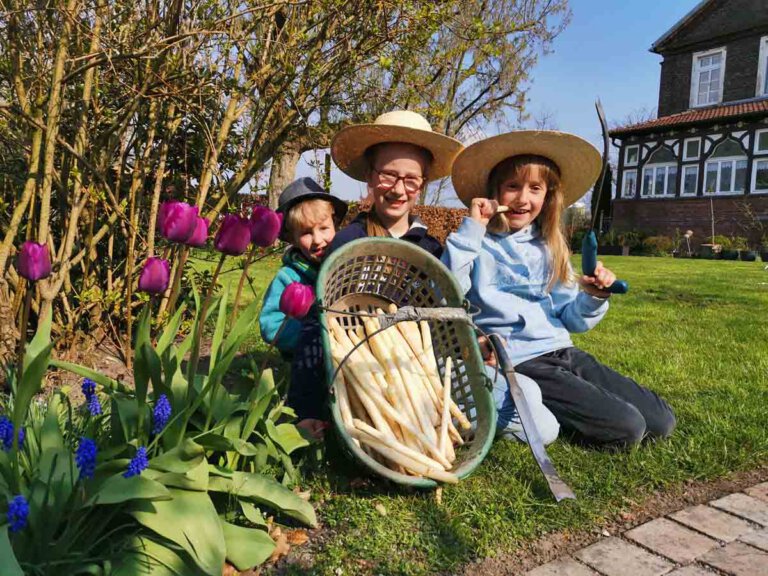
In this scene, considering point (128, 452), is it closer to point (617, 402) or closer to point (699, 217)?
point (617, 402)

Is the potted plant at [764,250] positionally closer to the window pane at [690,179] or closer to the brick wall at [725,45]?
the window pane at [690,179]

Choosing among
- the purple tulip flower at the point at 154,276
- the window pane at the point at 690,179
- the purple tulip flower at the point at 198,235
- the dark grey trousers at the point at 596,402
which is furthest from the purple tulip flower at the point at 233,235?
the window pane at the point at 690,179

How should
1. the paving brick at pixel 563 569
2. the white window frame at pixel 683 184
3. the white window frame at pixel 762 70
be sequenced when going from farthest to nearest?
the white window frame at pixel 683 184 → the white window frame at pixel 762 70 → the paving brick at pixel 563 569

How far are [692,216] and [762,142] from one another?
3127 mm

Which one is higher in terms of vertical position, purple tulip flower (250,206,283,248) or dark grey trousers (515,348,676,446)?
purple tulip flower (250,206,283,248)

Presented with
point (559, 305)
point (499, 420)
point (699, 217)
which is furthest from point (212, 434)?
point (699, 217)

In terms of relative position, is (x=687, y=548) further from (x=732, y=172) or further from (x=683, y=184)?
(x=683, y=184)

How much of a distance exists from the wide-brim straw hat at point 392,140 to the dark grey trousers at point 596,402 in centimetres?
109

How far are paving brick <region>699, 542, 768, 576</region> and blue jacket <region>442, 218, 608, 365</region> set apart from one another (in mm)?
1140

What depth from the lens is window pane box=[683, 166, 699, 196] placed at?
70.1 feet

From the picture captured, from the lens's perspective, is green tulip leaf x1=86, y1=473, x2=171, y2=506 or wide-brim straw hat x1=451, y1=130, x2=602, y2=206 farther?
Result: wide-brim straw hat x1=451, y1=130, x2=602, y2=206

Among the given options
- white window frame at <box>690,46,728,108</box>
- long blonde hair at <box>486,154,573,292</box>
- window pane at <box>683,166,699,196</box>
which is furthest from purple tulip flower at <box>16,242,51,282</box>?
white window frame at <box>690,46,728,108</box>

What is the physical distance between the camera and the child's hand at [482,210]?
2.61m

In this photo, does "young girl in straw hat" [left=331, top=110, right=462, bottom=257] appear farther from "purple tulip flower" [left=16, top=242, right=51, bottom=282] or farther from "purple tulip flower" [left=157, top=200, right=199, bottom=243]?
"purple tulip flower" [left=16, top=242, right=51, bottom=282]
